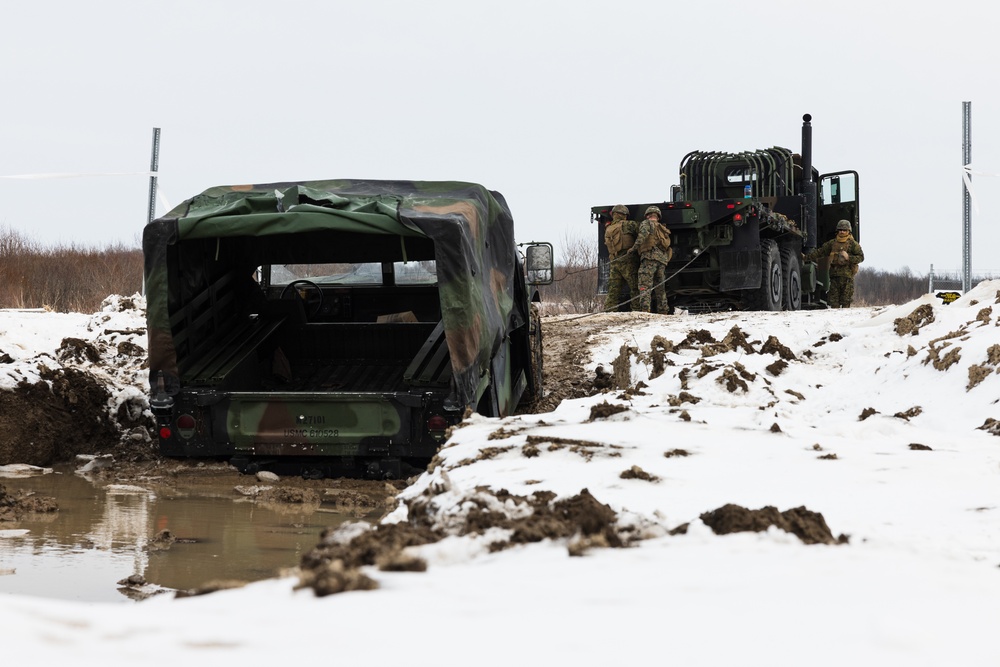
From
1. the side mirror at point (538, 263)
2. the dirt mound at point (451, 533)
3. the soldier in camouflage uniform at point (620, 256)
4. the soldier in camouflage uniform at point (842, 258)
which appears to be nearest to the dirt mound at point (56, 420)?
the side mirror at point (538, 263)

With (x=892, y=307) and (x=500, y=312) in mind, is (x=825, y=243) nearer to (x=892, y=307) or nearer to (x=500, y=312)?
(x=892, y=307)

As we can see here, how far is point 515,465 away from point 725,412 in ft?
7.73

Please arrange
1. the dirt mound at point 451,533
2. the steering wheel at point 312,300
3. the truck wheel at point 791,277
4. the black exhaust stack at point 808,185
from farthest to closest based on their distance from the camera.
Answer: the black exhaust stack at point 808,185
the truck wheel at point 791,277
the steering wheel at point 312,300
the dirt mound at point 451,533

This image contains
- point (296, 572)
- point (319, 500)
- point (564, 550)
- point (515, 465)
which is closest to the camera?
point (296, 572)

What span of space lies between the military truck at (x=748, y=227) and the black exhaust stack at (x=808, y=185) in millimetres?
18

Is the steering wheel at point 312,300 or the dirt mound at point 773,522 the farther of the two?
the steering wheel at point 312,300

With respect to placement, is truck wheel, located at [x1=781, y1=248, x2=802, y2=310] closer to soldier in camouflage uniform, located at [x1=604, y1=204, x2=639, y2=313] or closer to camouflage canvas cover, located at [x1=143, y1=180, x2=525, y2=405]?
soldier in camouflage uniform, located at [x1=604, y1=204, x2=639, y2=313]

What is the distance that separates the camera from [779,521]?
13.2ft

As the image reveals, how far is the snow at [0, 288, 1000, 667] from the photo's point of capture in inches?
111

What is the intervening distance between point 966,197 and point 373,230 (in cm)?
1441

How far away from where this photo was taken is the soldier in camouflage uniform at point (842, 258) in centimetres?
2019

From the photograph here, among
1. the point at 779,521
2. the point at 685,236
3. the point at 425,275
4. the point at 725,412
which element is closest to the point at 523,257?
the point at 425,275

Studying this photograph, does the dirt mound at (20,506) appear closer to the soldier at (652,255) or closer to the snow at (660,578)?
the snow at (660,578)

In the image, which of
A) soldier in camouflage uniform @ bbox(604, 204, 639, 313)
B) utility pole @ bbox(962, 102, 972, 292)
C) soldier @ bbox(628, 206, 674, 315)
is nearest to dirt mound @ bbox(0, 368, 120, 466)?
soldier @ bbox(628, 206, 674, 315)
